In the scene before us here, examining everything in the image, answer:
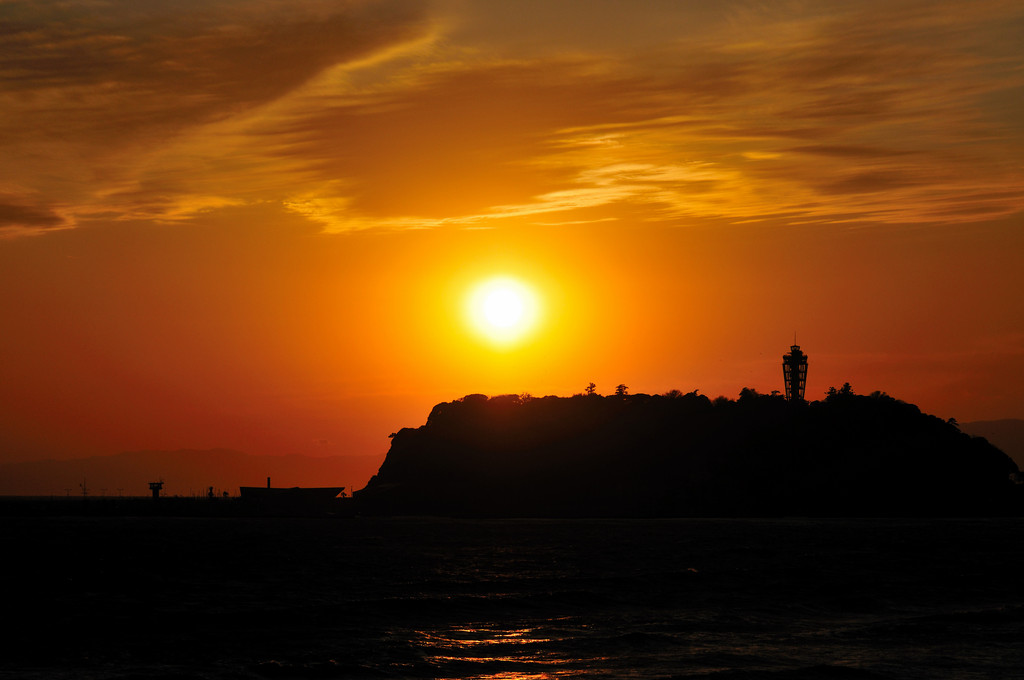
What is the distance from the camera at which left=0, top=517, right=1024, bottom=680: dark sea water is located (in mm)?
40719

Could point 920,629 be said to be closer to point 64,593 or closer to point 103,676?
point 103,676

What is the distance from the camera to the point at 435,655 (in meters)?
43.2

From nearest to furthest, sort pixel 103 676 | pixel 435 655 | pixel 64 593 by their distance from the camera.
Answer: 1. pixel 103 676
2. pixel 435 655
3. pixel 64 593

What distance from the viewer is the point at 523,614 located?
56.7 metres

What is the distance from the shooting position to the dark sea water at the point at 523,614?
40719 millimetres

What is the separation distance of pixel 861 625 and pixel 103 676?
35594mm

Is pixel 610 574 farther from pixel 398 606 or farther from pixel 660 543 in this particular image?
pixel 660 543

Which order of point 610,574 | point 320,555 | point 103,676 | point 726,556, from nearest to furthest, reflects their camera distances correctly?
point 103,676 < point 610,574 < point 726,556 < point 320,555

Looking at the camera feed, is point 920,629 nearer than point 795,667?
No

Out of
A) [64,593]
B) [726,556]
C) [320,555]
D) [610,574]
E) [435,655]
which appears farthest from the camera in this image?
[320,555]

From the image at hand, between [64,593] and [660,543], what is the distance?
72798 millimetres

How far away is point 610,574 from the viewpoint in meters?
79.2

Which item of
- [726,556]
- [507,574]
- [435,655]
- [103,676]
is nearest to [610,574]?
[507,574]

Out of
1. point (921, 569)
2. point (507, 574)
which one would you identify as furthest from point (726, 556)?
point (507, 574)
